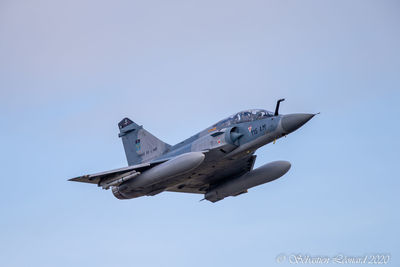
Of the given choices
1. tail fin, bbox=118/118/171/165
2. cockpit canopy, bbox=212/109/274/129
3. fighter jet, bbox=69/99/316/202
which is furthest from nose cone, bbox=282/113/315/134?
tail fin, bbox=118/118/171/165

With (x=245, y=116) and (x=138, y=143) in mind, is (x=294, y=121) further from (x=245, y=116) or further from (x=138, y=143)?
(x=138, y=143)

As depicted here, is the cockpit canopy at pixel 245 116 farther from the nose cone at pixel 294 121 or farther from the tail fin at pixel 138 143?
the tail fin at pixel 138 143

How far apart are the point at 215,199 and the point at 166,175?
6442 mm

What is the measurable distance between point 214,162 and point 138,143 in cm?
631

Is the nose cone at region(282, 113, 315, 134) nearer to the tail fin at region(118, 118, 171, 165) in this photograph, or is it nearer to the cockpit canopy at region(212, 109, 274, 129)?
the cockpit canopy at region(212, 109, 274, 129)

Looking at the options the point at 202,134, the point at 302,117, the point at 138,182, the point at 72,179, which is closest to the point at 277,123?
the point at 302,117

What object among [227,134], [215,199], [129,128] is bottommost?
[215,199]

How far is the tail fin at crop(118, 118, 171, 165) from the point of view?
1344 inches

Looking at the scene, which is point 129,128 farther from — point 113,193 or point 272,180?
point 272,180

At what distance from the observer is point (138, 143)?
115 feet

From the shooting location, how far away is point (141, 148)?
115 ft

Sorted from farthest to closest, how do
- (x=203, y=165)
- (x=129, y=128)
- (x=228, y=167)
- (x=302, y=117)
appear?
(x=129, y=128)
(x=228, y=167)
(x=203, y=165)
(x=302, y=117)

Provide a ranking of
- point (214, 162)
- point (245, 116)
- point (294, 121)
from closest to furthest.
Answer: point (294, 121) < point (245, 116) < point (214, 162)

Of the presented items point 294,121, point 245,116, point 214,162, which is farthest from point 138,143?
point 294,121
